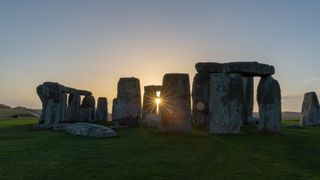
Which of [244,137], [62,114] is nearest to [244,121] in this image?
[244,137]

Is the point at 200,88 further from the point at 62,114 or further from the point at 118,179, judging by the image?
the point at 118,179

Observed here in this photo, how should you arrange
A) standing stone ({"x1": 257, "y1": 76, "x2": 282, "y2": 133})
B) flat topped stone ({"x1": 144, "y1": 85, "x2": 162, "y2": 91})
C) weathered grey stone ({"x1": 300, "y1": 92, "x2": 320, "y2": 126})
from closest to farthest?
1. standing stone ({"x1": 257, "y1": 76, "x2": 282, "y2": 133})
2. flat topped stone ({"x1": 144, "y1": 85, "x2": 162, "y2": 91})
3. weathered grey stone ({"x1": 300, "y1": 92, "x2": 320, "y2": 126})

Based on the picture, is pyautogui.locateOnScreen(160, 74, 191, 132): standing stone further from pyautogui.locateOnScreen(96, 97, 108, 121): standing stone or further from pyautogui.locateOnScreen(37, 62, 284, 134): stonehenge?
pyautogui.locateOnScreen(96, 97, 108, 121): standing stone

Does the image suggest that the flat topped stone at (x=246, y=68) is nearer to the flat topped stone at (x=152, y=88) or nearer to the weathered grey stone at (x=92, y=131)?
the weathered grey stone at (x=92, y=131)

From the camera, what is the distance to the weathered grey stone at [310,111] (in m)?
26.9

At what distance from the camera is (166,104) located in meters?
17.9

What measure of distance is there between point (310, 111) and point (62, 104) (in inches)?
631

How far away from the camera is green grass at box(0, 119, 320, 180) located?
9.21 meters

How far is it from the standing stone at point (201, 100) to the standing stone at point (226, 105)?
3.33m

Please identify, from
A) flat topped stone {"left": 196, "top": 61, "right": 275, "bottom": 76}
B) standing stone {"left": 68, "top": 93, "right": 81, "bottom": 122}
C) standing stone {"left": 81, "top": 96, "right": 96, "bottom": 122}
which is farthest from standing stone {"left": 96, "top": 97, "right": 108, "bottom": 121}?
flat topped stone {"left": 196, "top": 61, "right": 275, "bottom": 76}

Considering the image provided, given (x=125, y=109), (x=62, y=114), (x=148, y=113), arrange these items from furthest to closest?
(x=62, y=114), (x=148, y=113), (x=125, y=109)

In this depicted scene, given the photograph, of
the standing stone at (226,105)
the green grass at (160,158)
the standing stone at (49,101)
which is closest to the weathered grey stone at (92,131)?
the green grass at (160,158)

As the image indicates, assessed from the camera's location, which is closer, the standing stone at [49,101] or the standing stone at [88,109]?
the standing stone at [49,101]

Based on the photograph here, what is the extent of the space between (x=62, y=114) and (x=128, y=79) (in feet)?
21.0
